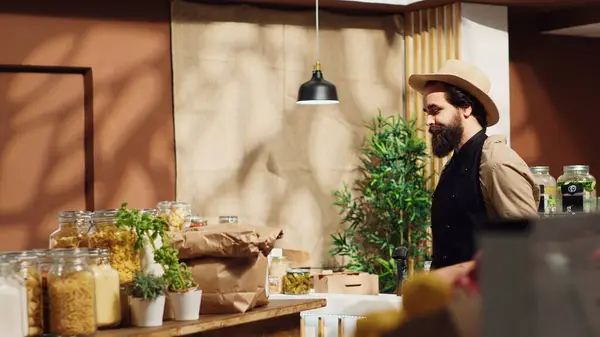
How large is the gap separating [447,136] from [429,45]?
12.7 feet

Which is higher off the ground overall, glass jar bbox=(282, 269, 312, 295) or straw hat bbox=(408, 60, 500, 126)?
straw hat bbox=(408, 60, 500, 126)

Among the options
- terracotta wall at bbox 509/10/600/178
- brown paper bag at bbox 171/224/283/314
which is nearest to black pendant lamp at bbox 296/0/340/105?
terracotta wall at bbox 509/10/600/178

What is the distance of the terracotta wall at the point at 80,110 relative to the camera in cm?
629

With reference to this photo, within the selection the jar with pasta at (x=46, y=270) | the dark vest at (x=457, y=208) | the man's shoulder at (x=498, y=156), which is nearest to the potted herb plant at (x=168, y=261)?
the jar with pasta at (x=46, y=270)

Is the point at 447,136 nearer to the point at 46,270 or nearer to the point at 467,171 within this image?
the point at 467,171

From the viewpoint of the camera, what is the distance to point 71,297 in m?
2.40

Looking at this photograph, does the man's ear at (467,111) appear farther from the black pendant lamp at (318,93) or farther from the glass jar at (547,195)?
the black pendant lamp at (318,93)

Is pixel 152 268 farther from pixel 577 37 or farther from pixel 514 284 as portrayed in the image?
pixel 577 37

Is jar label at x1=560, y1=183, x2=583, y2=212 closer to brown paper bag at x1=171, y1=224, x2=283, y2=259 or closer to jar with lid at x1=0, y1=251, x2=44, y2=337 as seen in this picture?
brown paper bag at x1=171, y1=224, x2=283, y2=259

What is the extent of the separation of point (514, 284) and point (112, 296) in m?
1.93

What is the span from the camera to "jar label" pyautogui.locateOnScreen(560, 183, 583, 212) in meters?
5.64

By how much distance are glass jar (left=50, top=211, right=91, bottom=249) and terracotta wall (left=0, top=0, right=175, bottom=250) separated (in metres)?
3.65

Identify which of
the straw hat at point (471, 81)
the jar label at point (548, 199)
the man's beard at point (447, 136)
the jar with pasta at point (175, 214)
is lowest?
the jar label at point (548, 199)

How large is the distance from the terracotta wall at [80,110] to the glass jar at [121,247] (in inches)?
148
